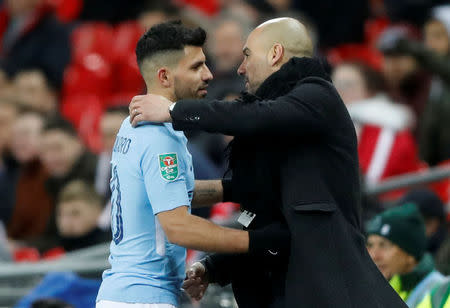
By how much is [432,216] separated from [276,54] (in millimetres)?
3075

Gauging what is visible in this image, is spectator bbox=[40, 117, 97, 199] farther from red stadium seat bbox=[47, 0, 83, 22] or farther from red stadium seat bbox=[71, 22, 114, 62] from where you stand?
red stadium seat bbox=[47, 0, 83, 22]

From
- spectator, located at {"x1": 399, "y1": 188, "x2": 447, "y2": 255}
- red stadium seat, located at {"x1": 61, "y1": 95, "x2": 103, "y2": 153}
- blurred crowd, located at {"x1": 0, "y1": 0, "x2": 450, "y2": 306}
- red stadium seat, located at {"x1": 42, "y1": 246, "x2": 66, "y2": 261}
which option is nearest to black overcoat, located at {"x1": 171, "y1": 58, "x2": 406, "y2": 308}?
blurred crowd, located at {"x1": 0, "y1": 0, "x2": 450, "y2": 306}

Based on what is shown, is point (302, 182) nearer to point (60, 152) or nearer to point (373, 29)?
point (60, 152)

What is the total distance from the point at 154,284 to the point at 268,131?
756 millimetres

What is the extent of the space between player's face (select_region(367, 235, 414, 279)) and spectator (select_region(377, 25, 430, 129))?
12.2 feet

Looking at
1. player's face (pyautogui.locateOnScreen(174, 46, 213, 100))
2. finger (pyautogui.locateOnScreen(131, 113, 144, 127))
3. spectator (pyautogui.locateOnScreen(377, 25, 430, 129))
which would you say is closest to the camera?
finger (pyautogui.locateOnScreen(131, 113, 144, 127))

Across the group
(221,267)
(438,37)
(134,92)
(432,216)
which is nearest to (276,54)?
(221,267)

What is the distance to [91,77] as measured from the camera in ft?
35.5

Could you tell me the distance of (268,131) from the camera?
4.41 m

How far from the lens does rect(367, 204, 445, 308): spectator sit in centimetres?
Result: 591

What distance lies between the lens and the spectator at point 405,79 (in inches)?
385

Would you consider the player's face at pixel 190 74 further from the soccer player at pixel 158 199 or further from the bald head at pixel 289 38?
the bald head at pixel 289 38

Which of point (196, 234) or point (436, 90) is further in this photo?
point (436, 90)

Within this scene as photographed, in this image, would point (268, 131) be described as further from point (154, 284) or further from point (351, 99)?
point (351, 99)
